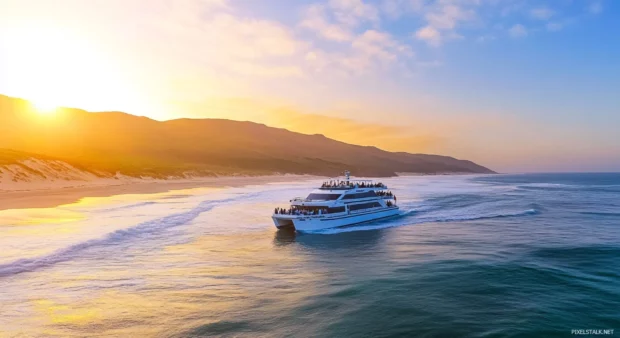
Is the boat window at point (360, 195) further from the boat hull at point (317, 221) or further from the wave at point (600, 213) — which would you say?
the wave at point (600, 213)

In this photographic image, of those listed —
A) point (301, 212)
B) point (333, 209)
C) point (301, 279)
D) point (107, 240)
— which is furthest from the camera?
point (333, 209)

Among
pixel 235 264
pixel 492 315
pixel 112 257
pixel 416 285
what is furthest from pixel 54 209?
pixel 492 315

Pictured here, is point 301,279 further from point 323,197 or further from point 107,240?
point 323,197

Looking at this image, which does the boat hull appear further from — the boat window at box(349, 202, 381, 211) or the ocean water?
the ocean water

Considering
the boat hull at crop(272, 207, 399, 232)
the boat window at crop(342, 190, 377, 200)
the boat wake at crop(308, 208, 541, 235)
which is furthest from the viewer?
the boat window at crop(342, 190, 377, 200)

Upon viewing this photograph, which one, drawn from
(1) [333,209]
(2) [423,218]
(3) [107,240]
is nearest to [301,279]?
(3) [107,240]

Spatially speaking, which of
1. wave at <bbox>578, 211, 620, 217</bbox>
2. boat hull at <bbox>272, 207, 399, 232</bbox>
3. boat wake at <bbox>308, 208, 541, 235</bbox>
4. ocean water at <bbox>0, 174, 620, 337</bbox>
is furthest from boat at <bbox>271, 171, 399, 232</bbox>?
wave at <bbox>578, 211, 620, 217</bbox>

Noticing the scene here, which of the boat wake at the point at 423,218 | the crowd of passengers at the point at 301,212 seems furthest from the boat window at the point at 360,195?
the crowd of passengers at the point at 301,212
